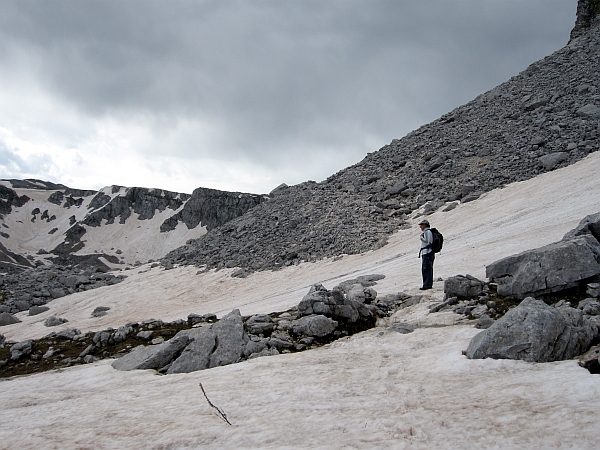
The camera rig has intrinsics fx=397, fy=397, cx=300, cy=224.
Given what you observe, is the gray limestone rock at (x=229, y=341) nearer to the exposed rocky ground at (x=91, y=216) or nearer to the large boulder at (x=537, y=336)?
the large boulder at (x=537, y=336)

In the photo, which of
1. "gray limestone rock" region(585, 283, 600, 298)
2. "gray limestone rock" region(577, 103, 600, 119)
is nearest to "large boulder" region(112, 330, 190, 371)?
"gray limestone rock" region(585, 283, 600, 298)

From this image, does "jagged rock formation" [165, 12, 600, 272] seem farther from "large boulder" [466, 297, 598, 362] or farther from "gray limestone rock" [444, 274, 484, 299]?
"large boulder" [466, 297, 598, 362]

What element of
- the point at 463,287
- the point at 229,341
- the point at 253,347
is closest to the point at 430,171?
the point at 463,287

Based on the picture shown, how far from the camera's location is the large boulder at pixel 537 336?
630 centimetres

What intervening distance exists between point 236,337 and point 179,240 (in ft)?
311

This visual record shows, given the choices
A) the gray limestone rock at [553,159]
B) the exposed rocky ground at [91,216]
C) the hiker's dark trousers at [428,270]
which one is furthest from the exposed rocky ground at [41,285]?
the exposed rocky ground at [91,216]

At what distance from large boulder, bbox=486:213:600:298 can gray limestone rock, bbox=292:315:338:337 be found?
4545 mm

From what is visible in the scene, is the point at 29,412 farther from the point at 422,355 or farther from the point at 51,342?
the point at 51,342

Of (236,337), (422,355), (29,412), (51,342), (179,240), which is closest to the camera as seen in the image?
(29,412)

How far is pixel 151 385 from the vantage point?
785cm

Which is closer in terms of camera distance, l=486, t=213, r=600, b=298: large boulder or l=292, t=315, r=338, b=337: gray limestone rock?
l=486, t=213, r=600, b=298: large boulder

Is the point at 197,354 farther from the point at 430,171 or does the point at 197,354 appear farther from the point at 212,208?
the point at 212,208

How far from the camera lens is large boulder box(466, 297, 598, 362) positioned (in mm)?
6301

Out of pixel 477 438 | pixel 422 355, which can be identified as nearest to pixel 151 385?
pixel 422 355
